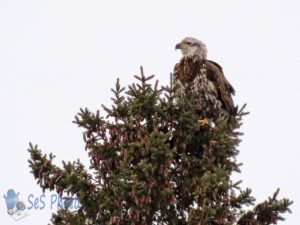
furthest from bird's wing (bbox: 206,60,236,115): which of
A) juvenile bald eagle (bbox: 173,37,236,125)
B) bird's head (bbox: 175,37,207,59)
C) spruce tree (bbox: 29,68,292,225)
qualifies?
spruce tree (bbox: 29,68,292,225)

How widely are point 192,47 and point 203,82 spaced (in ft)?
3.39

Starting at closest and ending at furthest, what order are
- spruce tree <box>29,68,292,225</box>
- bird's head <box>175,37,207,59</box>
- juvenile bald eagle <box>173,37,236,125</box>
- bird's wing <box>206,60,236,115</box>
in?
spruce tree <box>29,68,292,225</box> < juvenile bald eagle <box>173,37,236,125</box> < bird's wing <box>206,60,236,115</box> < bird's head <box>175,37,207,59</box>

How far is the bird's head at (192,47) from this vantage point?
1182cm

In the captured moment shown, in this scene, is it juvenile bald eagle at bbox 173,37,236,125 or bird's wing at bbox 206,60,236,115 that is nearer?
juvenile bald eagle at bbox 173,37,236,125

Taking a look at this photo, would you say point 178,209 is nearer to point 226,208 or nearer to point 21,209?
point 226,208

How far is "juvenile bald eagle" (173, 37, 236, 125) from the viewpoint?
11.1 meters

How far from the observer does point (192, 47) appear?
11.9 m

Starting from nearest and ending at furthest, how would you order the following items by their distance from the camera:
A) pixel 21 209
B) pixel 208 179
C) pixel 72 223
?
pixel 208 179, pixel 72 223, pixel 21 209

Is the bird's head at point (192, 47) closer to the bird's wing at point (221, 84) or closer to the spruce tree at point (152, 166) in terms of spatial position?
the bird's wing at point (221, 84)

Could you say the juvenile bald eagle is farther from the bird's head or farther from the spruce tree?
the spruce tree

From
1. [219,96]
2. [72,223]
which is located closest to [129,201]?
[72,223]

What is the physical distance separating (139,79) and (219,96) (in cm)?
324

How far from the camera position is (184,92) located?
1074 cm

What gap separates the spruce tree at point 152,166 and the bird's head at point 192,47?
3.02 meters
